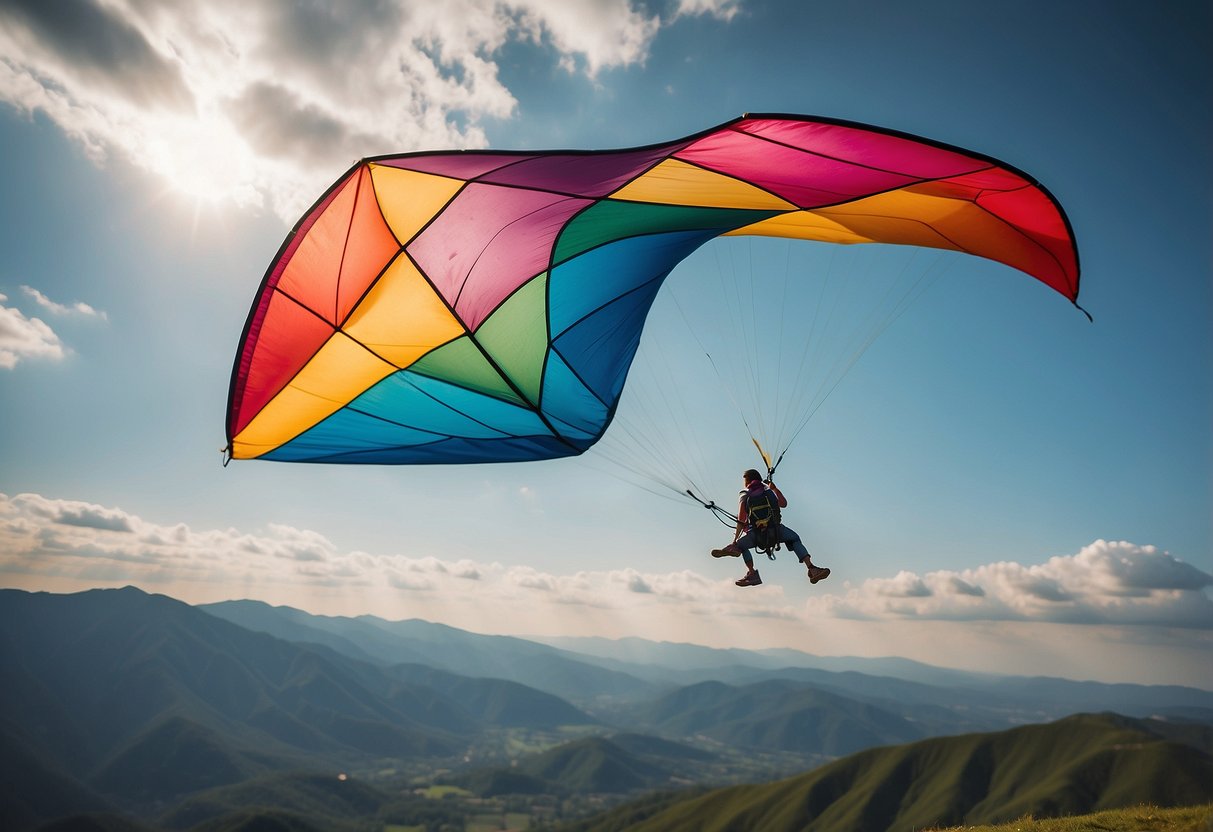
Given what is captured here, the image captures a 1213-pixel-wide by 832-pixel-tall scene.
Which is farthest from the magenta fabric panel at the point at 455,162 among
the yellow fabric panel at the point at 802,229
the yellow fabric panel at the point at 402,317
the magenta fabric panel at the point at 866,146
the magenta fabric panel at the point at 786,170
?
the yellow fabric panel at the point at 802,229

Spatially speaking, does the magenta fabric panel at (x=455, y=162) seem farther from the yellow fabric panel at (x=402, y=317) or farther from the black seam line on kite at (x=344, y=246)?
the yellow fabric panel at (x=402, y=317)

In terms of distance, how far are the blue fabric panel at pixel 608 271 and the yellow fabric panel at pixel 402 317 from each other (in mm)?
1758

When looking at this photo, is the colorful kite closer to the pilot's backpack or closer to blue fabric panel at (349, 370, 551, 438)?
blue fabric panel at (349, 370, 551, 438)

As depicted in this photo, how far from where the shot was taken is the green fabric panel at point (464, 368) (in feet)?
33.8

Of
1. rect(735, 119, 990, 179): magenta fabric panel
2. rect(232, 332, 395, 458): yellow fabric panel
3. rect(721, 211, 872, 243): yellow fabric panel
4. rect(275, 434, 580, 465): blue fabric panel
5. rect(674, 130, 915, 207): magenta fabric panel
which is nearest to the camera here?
rect(735, 119, 990, 179): magenta fabric panel

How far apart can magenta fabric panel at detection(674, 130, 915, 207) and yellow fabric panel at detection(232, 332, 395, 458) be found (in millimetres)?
6050

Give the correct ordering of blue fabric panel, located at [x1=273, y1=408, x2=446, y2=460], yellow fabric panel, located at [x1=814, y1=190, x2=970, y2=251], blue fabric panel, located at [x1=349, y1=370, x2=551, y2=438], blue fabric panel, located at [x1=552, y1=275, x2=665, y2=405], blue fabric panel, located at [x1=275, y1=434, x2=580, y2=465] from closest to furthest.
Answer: yellow fabric panel, located at [x1=814, y1=190, x2=970, y2=251] < blue fabric panel, located at [x1=349, y1=370, x2=551, y2=438] < blue fabric panel, located at [x1=552, y1=275, x2=665, y2=405] < blue fabric panel, located at [x1=273, y1=408, x2=446, y2=460] < blue fabric panel, located at [x1=275, y1=434, x2=580, y2=465]

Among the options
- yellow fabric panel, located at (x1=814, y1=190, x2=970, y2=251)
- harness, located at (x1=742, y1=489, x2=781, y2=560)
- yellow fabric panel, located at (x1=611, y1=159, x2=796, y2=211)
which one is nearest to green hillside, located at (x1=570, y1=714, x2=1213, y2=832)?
harness, located at (x1=742, y1=489, x2=781, y2=560)

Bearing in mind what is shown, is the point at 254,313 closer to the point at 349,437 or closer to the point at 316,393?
the point at 316,393

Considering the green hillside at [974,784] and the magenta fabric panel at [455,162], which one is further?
the green hillside at [974,784]

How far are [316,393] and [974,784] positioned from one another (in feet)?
522

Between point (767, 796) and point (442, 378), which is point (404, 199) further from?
Answer: point (767, 796)

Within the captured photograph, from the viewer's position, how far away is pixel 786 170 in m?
8.62

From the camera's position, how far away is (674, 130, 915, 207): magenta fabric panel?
7.91 metres
